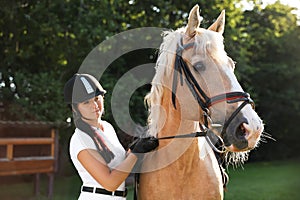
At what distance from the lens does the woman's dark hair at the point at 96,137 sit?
8.21 ft

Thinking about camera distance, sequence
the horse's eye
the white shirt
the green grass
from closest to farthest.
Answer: the horse's eye < the white shirt < the green grass

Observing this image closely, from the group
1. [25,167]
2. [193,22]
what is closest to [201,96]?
[193,22]

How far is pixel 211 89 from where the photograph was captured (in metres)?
2.28

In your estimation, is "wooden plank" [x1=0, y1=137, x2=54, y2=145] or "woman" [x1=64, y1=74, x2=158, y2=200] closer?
"woman" [x1=64, y1=74, x2=158, y2=200]

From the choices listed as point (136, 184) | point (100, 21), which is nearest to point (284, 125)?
point (100, 21)

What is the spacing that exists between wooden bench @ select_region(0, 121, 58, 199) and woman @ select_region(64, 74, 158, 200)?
19.2 ft

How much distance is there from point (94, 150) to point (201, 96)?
717 millimetres

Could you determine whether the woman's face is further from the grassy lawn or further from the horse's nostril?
the grassy lawn

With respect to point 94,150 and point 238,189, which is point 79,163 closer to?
point 94,150

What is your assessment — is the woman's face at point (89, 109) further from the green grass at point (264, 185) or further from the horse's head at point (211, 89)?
the green grass at point (264, 185)

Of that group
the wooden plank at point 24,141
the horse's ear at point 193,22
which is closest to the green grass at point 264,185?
the wooden plank at point 24,141

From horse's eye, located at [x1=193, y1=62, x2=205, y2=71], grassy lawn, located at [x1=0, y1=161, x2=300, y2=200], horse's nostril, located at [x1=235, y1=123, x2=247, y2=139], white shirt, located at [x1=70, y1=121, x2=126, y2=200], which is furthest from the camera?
grassy lawn, located at [x1=0, y1=161, x2=300, y2=200]

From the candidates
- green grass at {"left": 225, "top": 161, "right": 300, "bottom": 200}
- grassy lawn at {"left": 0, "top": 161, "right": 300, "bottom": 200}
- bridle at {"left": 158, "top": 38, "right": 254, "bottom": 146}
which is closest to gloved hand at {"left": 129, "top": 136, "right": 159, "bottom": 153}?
bridle at {"left": 158, "top": 38, "right": 254, "bottom": 146}

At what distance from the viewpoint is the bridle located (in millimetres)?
2188
